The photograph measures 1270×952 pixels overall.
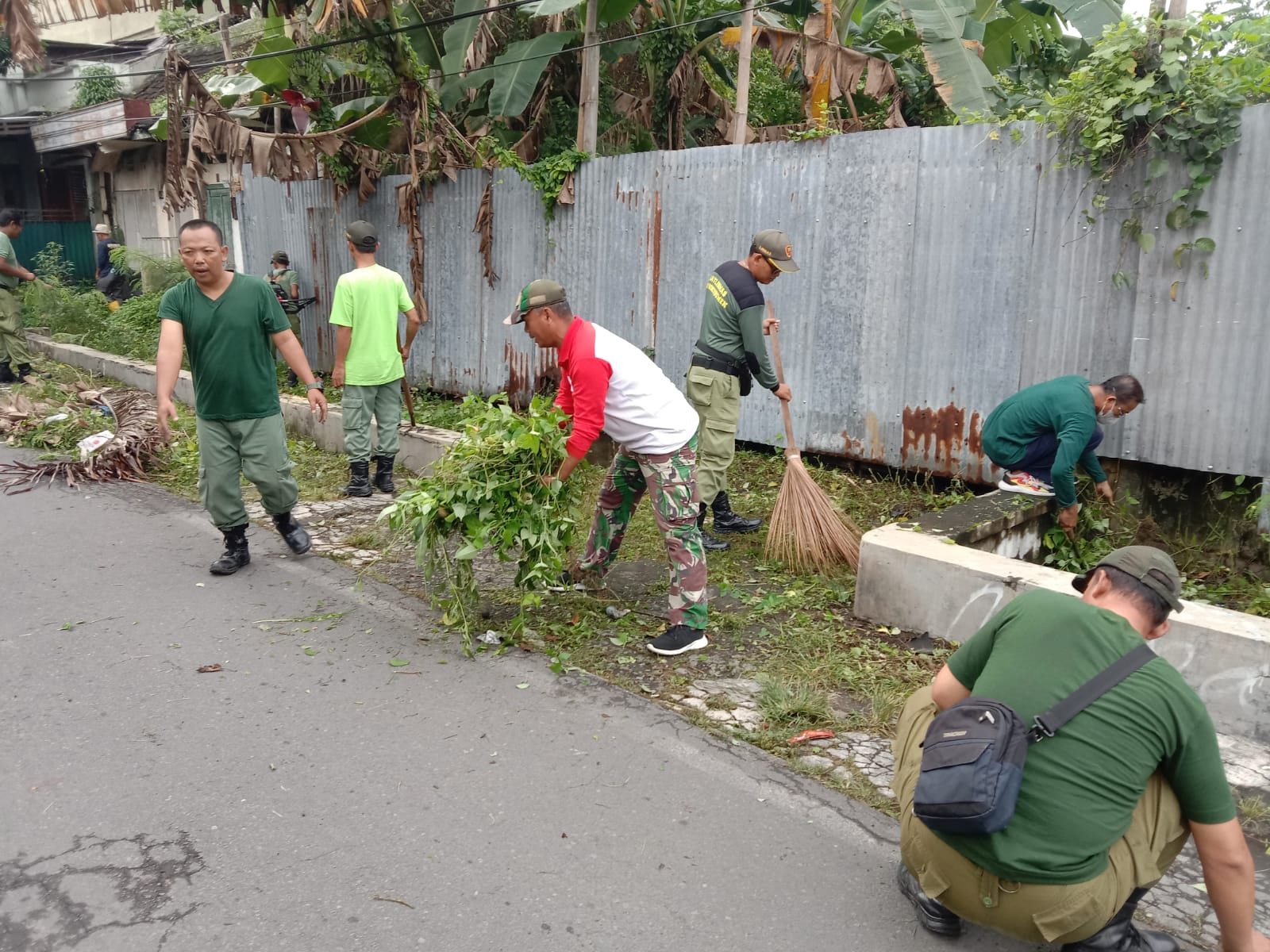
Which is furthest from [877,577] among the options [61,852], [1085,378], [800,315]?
[61,852]

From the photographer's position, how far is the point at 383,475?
23.9 feet

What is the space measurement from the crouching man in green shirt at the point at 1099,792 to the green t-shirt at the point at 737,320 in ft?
11.2

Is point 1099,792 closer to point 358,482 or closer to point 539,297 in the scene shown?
point 539,297

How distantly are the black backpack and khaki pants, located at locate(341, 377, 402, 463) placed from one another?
555 centimetres

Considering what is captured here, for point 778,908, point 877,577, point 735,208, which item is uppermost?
point 735,208

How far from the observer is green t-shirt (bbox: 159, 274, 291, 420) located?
5.23 meters

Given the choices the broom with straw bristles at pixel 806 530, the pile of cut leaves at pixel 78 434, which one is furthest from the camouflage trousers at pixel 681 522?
the pile of cut leaves at pixel 78 434

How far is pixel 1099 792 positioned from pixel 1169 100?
4326 mm

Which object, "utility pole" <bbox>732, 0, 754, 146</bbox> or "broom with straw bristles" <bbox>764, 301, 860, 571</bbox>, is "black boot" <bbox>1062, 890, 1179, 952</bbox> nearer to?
"broom with straw bristles" <bbox>764, 301, 860, 571</bbox>

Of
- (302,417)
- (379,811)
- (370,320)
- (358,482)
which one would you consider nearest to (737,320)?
(370,320)

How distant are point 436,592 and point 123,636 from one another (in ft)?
4.81

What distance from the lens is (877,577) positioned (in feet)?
15.7

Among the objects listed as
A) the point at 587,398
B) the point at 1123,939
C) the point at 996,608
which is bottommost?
the point at 1123,939

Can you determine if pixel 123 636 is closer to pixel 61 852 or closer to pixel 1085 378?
pixel 61 852
